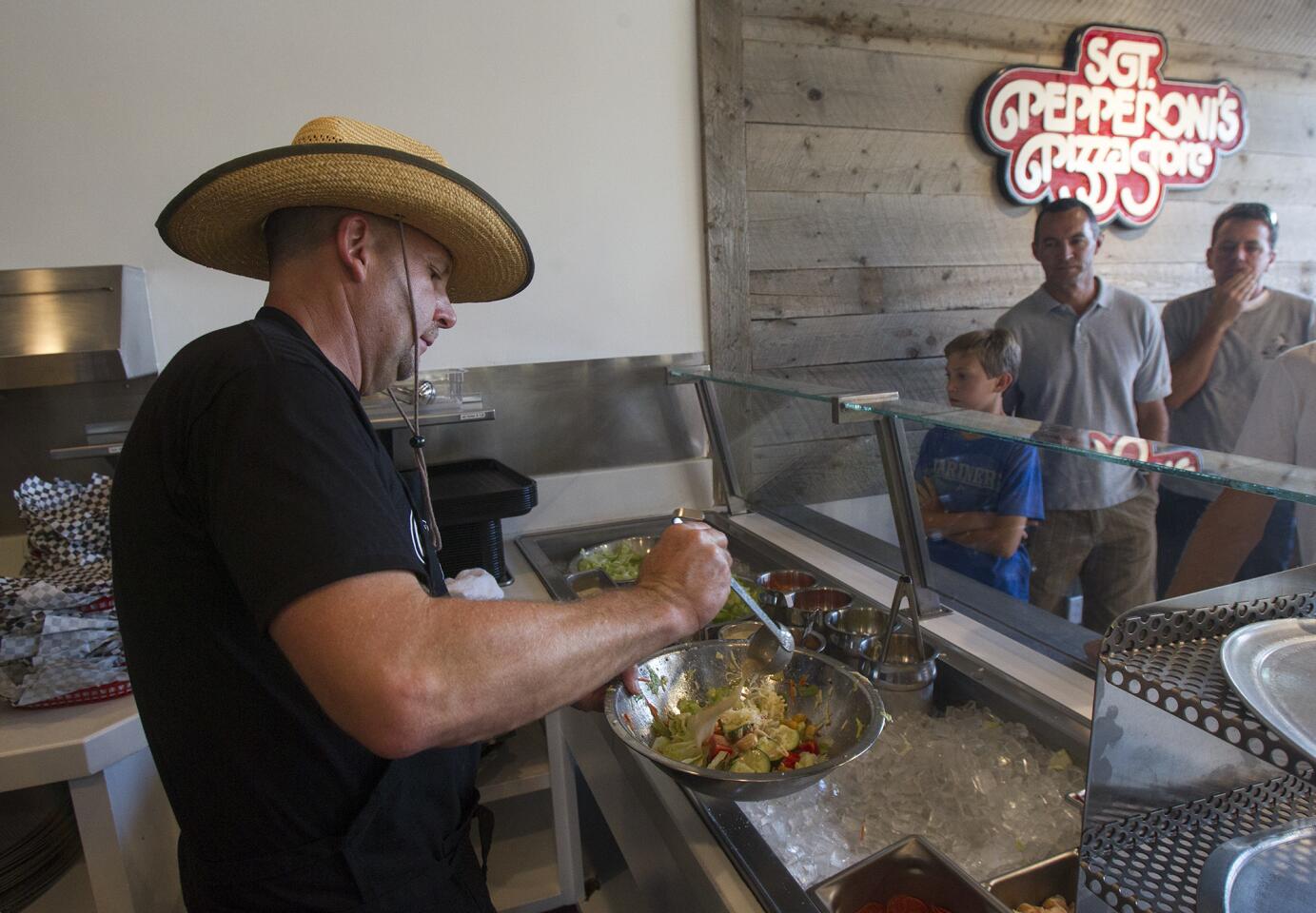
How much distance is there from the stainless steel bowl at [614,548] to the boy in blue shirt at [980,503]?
79 cm

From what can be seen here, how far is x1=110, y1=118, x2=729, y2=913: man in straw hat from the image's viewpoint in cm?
67

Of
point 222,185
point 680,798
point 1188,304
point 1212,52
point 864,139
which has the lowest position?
point 680,798

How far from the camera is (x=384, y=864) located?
3.28 ft

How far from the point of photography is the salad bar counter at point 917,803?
35.4 inches

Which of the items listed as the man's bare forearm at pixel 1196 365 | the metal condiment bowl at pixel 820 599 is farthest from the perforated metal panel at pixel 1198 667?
the man's bare forearm at pixel 1196 365

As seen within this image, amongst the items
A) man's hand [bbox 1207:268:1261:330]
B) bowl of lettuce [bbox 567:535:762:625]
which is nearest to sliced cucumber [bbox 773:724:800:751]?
bowl of lettuce [bbox 567:535:762:625]

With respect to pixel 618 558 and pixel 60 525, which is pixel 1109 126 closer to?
pixel 618 558

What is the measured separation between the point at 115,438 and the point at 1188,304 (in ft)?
11.6

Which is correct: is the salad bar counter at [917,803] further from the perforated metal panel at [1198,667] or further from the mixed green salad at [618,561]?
the mixed green salad at [618,561]

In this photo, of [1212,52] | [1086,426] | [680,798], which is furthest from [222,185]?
[1212,52]

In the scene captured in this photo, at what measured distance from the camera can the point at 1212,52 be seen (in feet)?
9.78

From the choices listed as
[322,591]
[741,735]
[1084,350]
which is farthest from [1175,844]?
[1084,350]

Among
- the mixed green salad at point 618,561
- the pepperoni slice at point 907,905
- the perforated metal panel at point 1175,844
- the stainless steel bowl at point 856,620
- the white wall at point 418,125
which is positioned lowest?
the pepperoni slice at point 907,905

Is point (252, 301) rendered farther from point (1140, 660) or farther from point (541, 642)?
point (1140, 660)
